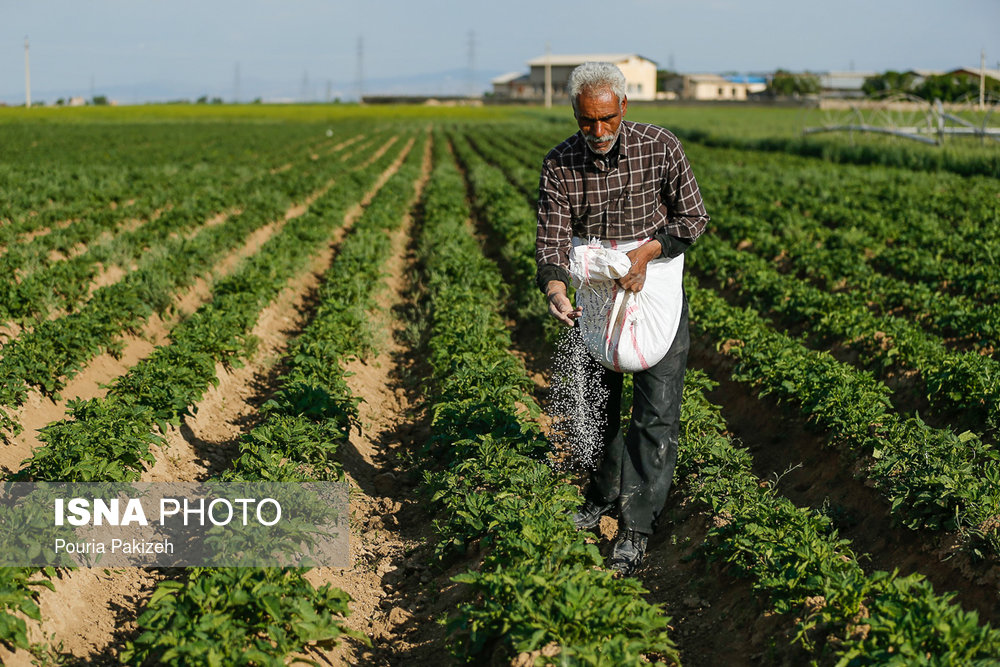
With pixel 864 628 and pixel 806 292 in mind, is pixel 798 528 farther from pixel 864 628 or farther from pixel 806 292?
pixel 806 292

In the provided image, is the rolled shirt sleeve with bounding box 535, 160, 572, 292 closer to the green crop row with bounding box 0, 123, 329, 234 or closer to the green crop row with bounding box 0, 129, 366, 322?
the green crop row with bounding box 0, 129, 366, 322

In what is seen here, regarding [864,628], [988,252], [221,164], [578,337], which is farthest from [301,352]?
[221,164]

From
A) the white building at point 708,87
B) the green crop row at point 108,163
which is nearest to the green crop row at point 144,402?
the green crop row at point 108,163

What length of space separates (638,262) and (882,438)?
8.08 ft

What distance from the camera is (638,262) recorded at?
4.18 meters

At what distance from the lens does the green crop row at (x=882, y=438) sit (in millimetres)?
4605

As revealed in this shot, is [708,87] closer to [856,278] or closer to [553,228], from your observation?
[856,278]

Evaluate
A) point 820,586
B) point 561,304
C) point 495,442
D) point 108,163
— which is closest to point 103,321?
point 495,442

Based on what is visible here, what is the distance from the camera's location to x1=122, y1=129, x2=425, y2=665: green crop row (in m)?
3.50

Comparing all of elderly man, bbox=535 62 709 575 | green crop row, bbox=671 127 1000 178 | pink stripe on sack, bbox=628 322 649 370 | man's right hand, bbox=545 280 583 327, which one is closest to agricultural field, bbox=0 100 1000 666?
elderly man, bbox=535 62 709 575

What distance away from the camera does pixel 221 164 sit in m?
29.1

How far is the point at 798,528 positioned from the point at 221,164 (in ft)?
91.0

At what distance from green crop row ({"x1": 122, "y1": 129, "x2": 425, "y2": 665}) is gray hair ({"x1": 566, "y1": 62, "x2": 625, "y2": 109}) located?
252cm

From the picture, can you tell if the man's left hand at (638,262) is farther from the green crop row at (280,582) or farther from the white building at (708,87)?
the white building at (708,87)
